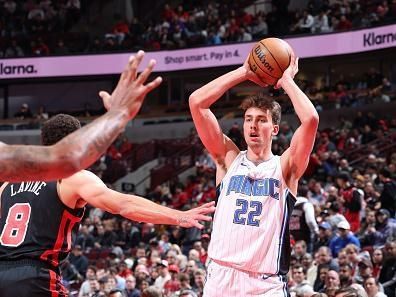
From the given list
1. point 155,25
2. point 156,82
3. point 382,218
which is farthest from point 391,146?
point 156,82

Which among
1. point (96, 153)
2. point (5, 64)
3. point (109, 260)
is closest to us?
point (96, 153)

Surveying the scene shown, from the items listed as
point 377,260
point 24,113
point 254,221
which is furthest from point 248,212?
point 24,113

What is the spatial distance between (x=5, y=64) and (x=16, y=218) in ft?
82.7

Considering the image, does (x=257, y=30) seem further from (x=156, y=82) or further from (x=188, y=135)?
(x=156, y=82)

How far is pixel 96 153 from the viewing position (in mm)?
3074

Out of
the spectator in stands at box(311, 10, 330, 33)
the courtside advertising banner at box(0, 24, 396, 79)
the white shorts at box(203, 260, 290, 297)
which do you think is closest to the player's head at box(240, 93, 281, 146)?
the white shorts at box(203, 260, 290, 297)

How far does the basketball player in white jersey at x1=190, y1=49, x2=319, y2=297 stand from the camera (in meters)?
5.43

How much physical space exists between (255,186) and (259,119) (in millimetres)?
477

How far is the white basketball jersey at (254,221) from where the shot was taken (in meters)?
5.43

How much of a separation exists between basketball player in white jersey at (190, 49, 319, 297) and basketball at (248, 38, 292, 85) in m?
0.07

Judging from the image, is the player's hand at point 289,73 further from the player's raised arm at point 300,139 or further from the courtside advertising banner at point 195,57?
the courtside advertising banner at point 195,57

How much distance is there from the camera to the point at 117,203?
5.01 m

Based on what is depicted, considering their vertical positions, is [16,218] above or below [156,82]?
below

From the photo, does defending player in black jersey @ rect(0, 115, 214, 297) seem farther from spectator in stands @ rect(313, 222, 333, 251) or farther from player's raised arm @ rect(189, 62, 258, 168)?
spectator in stands @ rect(313, 222, 333, 251)
